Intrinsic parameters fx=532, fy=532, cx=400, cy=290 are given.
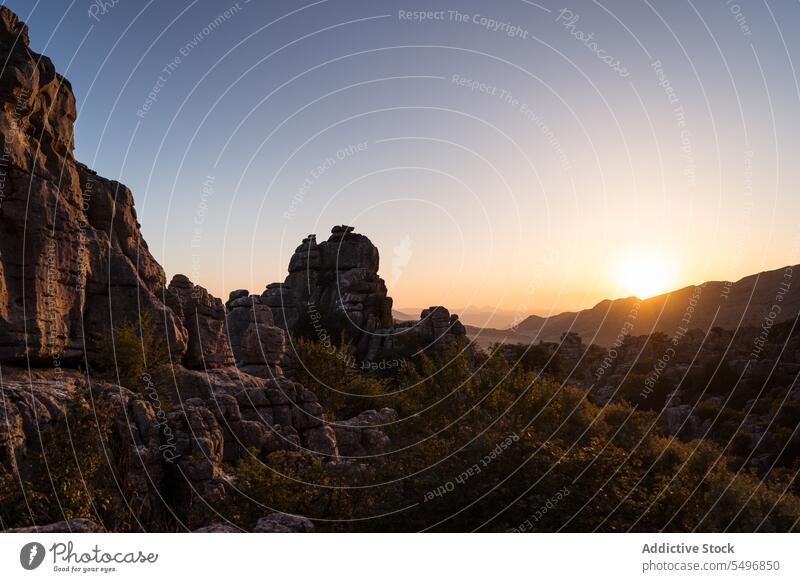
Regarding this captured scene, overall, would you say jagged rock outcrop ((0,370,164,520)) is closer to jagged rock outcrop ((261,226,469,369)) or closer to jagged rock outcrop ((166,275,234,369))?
jagged rock outcrop ((166,275,234,369))

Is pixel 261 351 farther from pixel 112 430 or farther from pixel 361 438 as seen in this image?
pixel 112 430

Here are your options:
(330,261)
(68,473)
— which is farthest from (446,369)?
(330,261)

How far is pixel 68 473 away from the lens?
16797mm

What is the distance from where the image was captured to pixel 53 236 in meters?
33.8

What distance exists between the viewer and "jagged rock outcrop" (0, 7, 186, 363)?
103 feet

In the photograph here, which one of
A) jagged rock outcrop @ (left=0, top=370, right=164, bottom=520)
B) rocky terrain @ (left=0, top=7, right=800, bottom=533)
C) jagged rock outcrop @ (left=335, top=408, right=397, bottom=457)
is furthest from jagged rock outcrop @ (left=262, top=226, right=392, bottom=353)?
jagged rock outcrop @ (left=0, top=370, right=164, bottom=520)

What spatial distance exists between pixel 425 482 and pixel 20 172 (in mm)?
31632
